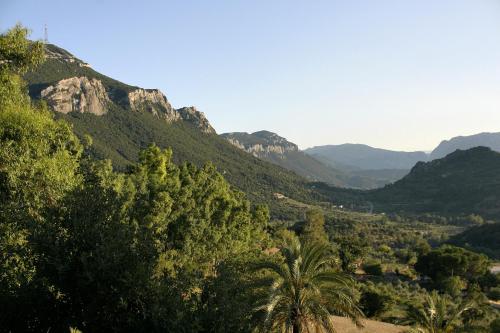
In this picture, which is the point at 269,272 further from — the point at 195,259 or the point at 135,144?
the point at 135,144

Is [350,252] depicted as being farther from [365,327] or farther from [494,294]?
[365,327]

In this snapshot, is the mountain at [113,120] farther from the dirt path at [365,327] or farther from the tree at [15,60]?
the tree at [15,60]

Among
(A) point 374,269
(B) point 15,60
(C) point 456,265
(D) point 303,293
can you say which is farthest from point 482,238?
(B) point 15,60

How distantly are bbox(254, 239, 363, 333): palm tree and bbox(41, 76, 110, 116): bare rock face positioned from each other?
489ft

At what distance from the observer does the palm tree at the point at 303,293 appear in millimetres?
15445

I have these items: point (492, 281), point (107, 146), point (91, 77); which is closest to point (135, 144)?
point (107, 146)

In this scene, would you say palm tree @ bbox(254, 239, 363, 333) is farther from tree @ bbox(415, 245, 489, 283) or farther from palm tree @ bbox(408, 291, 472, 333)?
tree @ bbox(415, 245, 489, 283)

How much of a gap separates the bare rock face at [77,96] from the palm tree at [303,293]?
149 m

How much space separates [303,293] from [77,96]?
164045 mm

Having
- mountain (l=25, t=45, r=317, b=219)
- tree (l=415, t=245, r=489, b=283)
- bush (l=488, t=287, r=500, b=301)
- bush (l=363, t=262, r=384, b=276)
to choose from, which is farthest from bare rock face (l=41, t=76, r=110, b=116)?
bush (l=488, t=287, r=500, b=301)

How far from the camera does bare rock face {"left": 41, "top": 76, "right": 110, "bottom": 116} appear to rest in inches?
5906

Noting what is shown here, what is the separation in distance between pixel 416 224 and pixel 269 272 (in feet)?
537

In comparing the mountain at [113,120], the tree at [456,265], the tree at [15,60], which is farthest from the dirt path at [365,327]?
the mountain at [113,120]

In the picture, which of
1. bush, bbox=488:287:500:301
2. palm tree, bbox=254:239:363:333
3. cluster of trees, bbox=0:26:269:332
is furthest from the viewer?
bush, bbox=488:287:500:301
